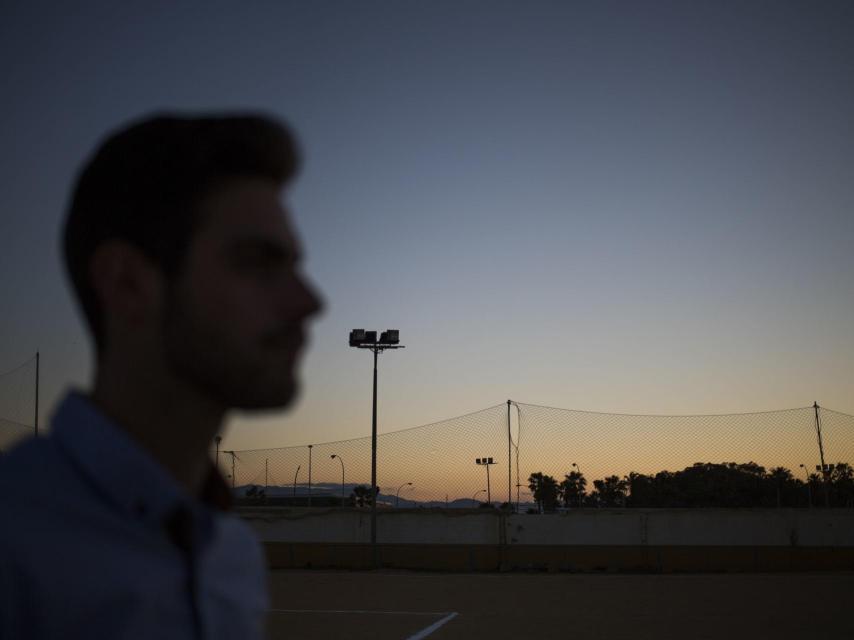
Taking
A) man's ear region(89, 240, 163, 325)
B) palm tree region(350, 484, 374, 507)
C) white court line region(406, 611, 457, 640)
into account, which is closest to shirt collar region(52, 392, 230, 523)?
man's ear region(89, 240, 163, 325)

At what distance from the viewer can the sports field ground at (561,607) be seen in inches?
499

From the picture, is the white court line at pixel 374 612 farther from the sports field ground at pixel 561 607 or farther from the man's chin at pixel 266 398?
the man's chin at pixel 266 398

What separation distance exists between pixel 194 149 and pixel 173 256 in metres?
0.15

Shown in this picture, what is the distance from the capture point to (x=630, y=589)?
19.9 m

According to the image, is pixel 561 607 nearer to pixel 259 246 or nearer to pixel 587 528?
pixel 587 528

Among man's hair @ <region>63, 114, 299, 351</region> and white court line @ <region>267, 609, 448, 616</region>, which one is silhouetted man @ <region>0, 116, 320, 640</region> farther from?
white court line @ <region>267, 609, 448, 616</region>

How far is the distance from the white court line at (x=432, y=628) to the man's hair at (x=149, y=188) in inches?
461

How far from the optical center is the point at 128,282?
991mm

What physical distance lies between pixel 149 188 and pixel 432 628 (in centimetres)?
1284

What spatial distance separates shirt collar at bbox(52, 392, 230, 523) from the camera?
916 mm

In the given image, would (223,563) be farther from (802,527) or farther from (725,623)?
(802,527)

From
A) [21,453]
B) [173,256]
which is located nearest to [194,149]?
[173,256]

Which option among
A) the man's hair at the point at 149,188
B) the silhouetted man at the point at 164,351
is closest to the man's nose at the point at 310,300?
the silhouetted man at the point at 164,351

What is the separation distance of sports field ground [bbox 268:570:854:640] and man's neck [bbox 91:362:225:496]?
38.2ft
